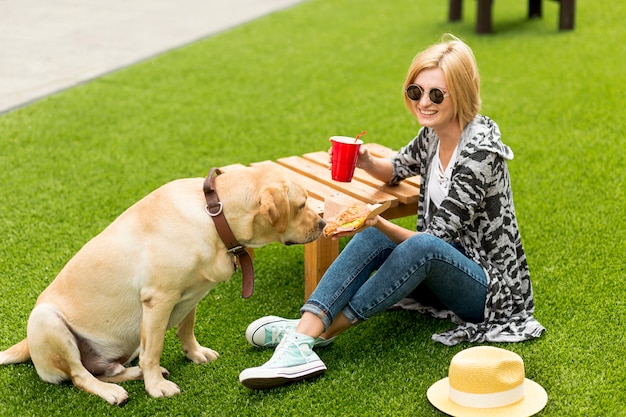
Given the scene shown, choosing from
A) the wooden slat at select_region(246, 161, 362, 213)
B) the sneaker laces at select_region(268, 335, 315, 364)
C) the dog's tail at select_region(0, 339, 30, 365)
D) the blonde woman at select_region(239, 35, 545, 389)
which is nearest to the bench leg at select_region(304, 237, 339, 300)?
the wooden slat at select_region(246, 161, 362, 213)

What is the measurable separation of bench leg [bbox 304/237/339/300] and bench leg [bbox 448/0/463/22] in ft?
24.2

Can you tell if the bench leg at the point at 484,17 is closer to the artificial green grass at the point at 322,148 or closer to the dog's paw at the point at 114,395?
the artificial green grass at the point at 322,148

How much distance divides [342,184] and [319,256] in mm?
485

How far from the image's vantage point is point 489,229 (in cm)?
393

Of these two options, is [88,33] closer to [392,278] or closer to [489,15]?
[489,15]

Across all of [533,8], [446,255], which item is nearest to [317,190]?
[446,255]

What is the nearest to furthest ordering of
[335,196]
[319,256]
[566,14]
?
[335,196] → [319,256] → [566,14]

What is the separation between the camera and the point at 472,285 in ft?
12.8

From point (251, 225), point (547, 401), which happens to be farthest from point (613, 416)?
point (251, 225)

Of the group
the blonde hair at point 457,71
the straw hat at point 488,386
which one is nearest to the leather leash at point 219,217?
the straw hat at point 488,386

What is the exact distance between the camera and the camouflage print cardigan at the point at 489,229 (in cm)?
382

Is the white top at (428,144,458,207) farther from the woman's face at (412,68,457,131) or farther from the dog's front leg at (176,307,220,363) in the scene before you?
the dog's front leg at (176,307,220,363)

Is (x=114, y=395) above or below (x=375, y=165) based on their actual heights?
below

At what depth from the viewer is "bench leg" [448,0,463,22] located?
1103 cm
